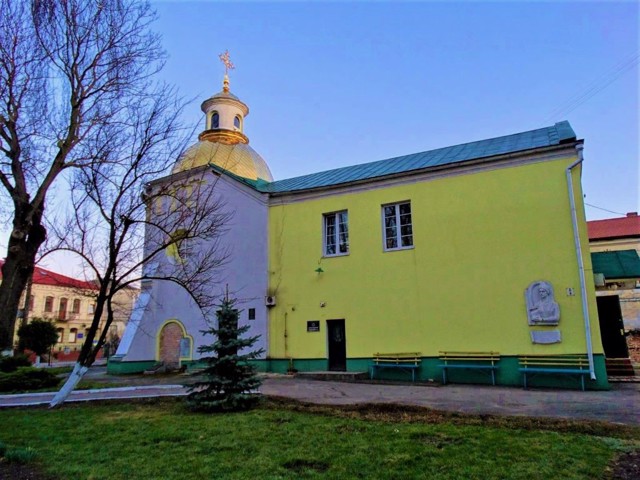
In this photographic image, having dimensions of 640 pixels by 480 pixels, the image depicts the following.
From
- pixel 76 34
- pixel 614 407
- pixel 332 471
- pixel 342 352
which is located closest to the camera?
pixel 332 471

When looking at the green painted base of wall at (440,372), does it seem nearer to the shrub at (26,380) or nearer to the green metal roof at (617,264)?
the green metal roof at (617,264)

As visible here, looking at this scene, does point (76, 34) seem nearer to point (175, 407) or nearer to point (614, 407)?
point (175, 407)

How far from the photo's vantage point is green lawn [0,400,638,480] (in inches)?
185

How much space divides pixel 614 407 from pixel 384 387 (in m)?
5.29

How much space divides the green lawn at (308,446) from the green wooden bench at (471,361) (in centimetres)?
551

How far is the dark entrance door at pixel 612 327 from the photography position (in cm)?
1448

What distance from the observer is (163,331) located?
60.4 ft

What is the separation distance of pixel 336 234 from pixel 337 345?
3937 millimetres

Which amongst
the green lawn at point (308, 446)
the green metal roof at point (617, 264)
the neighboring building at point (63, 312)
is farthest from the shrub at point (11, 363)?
the neighboring building at point (63, 312)

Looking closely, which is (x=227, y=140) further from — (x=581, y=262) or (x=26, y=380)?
(x=581, y=262)

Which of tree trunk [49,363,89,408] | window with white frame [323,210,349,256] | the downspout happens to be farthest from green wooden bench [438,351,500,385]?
tree trunk [49,363,89,408]

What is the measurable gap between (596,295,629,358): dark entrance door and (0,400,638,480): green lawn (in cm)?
1008

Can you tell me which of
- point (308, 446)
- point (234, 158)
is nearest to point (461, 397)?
point (308, 446)

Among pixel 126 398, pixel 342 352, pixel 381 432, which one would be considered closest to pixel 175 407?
pixel 126 398
